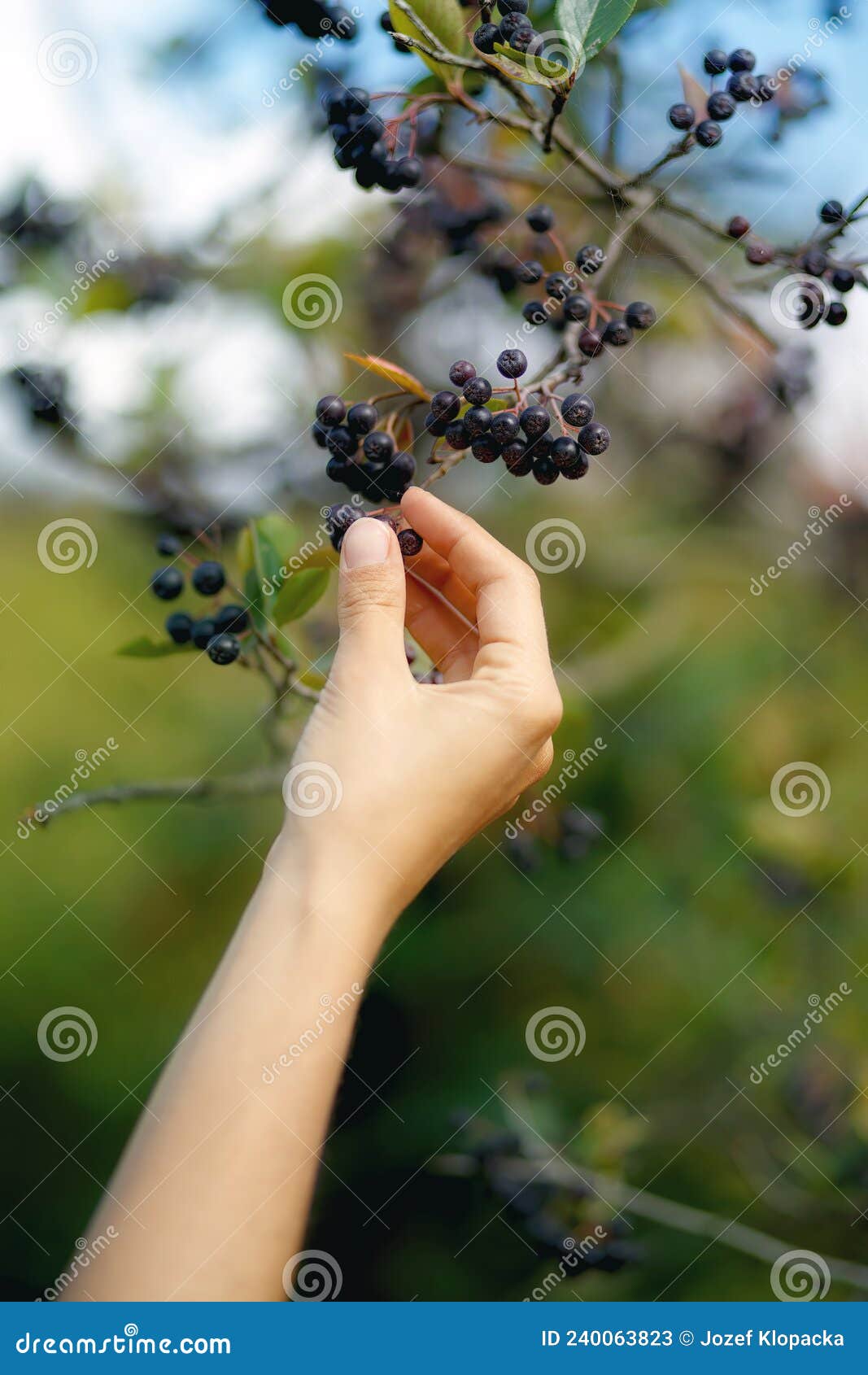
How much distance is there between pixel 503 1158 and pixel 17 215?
7.02ft

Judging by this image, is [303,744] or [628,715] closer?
[303,744]

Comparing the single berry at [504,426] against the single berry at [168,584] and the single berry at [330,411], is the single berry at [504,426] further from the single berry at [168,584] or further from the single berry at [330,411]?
the single berry at [168,584]

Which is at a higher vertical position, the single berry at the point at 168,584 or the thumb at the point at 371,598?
the thumb at the point at 371,598

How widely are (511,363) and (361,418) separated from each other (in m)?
0.18

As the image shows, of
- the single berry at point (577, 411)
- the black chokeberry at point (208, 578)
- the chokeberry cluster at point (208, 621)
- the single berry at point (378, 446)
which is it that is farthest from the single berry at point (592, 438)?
the black chokeberry at point (208, 578)

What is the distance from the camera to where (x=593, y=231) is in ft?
6.19

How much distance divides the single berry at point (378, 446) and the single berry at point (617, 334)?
301 millimetres

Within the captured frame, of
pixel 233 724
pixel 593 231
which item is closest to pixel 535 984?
pixel 233 724

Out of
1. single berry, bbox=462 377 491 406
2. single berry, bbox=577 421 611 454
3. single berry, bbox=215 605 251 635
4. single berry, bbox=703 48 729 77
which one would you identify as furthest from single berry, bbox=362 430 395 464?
single berry, bbox=703 48 729 77

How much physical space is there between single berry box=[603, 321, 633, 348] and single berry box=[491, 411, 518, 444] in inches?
8.7

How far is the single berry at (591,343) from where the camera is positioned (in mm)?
1158

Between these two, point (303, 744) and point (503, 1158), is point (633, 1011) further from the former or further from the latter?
point (303, 744)

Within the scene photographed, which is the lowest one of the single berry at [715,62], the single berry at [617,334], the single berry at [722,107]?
the single berry at [617,334]

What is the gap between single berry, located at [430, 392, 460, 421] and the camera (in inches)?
41.2
